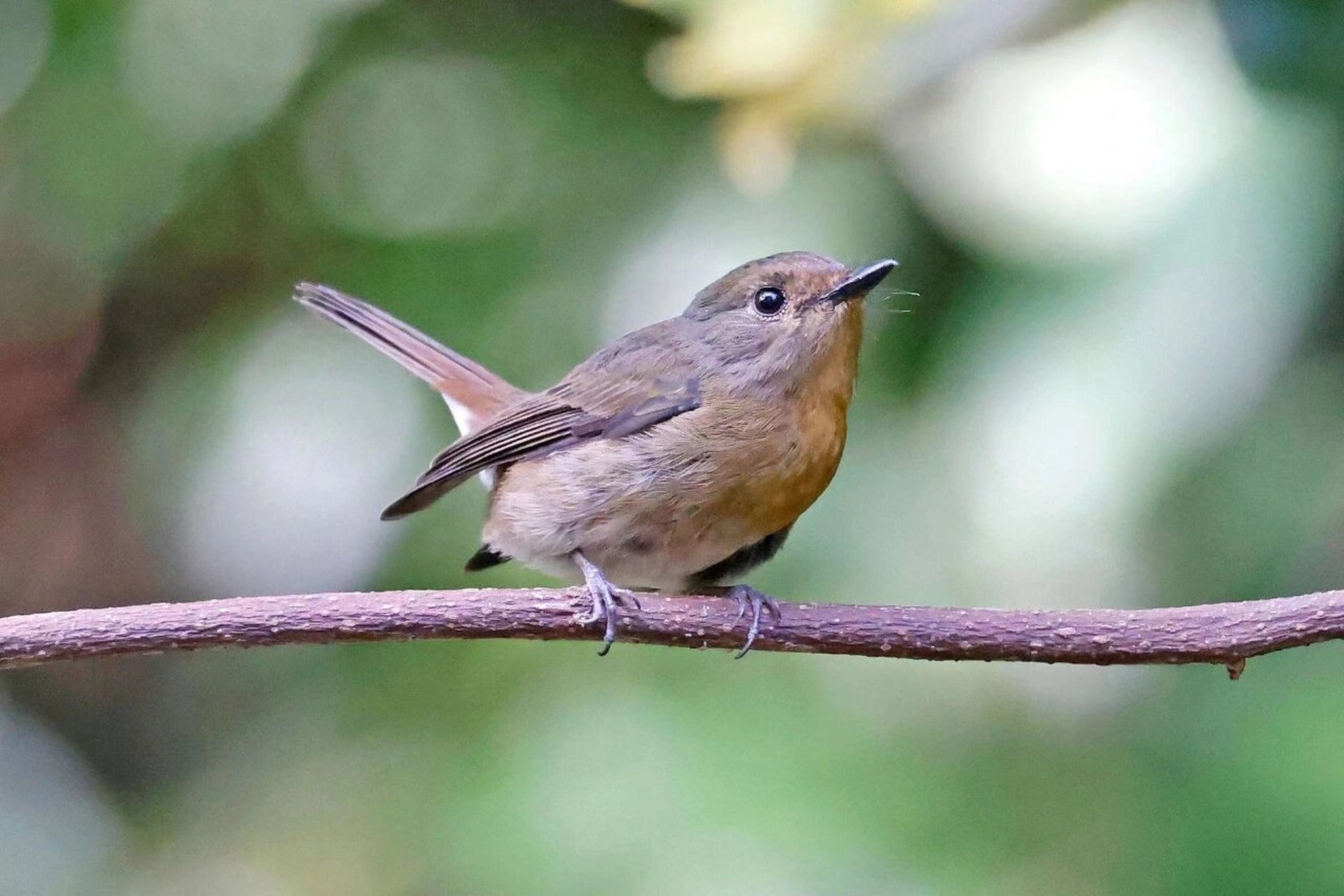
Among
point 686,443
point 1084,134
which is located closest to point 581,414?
point 686,443

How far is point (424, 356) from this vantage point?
3.68 meters

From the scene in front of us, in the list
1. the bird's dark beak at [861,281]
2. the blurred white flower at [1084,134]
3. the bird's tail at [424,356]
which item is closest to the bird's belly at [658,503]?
the bird's dark beak at [861,281]

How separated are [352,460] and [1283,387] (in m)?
2.52

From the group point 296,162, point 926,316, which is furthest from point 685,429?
point 296,162

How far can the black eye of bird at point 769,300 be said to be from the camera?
3.22 m

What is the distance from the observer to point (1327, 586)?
329cm

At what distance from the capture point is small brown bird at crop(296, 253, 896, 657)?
116 inches

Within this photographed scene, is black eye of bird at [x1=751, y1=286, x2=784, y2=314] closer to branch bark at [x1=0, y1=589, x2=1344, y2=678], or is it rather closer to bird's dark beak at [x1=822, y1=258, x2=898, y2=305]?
bird's dark beak at [x1=822, y1=258, x2=898, y2=305]

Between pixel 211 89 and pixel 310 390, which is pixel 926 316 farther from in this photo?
pixel 211 89

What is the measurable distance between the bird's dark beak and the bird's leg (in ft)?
2.62

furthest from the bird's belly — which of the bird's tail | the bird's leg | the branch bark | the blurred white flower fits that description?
the blurred white flower

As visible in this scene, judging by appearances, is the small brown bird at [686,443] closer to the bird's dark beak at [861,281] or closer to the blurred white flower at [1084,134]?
the bird's dark beak at [861,281]

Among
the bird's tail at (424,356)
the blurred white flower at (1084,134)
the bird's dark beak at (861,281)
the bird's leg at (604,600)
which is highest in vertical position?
the blurred white flower at (1084,134)

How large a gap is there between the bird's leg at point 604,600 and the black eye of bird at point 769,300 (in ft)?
Result: 2.40
